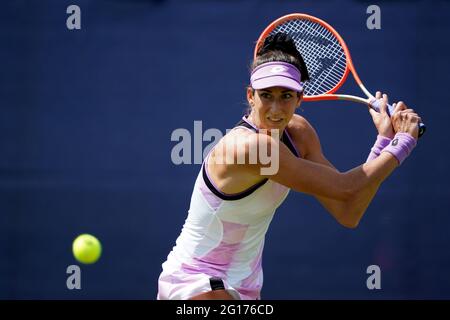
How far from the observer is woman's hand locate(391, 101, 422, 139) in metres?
2.99

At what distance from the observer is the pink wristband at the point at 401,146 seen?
115 inches

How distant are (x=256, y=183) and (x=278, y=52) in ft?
1.78

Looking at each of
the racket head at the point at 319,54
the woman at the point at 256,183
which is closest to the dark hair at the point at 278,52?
the woman at the point at 256,183

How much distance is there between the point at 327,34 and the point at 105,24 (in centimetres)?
146

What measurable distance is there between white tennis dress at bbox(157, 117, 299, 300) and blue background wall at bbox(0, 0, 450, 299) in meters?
1.60

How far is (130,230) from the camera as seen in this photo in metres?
4.72

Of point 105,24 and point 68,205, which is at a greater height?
point 105,24

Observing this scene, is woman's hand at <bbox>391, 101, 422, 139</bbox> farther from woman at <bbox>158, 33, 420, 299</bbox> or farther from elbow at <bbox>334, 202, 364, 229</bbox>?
elbow at <bbox>334, 202, 364, 229</bbox>

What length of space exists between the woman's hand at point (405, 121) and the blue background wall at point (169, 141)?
1.63m

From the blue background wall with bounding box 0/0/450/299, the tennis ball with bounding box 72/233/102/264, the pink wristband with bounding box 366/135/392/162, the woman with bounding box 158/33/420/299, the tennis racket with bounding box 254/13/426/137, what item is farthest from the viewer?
the blue background wall with bounding box 0/0/450/299

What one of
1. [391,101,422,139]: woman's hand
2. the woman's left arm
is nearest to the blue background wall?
the woman's left arm
